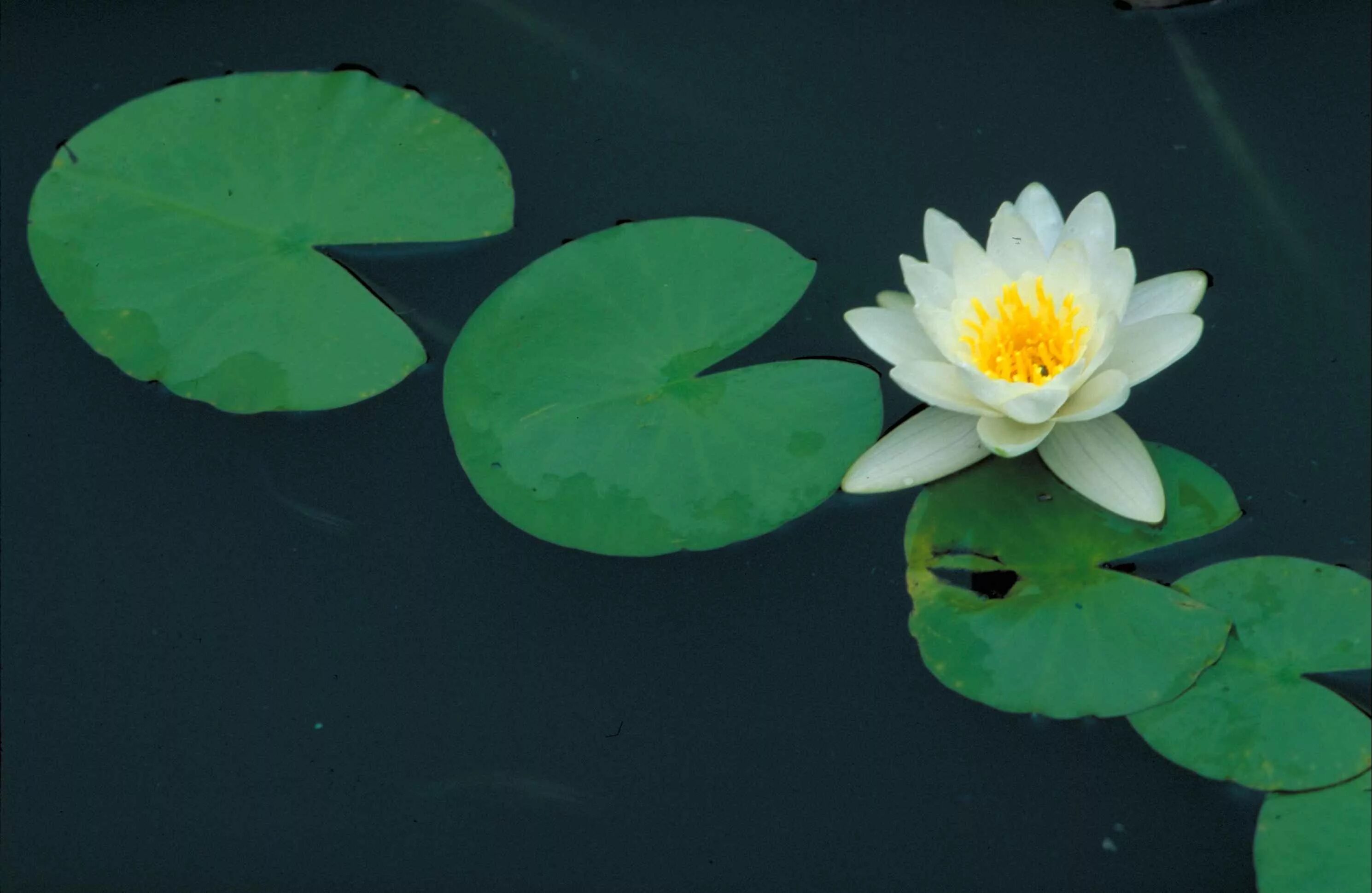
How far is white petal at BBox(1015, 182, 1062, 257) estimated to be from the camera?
5.48 ft

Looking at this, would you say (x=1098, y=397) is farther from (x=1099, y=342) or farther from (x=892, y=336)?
(x=892, y=336)

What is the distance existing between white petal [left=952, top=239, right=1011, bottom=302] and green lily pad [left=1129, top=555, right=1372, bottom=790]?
58 centimetres

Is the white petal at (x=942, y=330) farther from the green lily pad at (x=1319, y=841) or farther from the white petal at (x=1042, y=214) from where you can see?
the green lily pad at (x=1319, y=841)

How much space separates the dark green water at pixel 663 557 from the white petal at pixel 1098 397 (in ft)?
0.87

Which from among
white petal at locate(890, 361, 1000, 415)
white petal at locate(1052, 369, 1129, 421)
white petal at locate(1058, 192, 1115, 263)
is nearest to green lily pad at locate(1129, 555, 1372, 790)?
white petal at locate(1052, 369, 1129, 421)

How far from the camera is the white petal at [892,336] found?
1.64 m

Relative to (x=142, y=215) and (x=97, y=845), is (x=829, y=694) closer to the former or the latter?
(x=97, y=845)

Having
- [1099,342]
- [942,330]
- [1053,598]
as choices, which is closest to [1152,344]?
[1099,342]

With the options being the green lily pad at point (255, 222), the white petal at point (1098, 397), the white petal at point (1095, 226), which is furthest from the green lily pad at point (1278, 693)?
the green lily pad at point (255, 222)

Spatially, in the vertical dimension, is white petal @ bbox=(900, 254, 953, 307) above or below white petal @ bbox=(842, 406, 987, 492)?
above

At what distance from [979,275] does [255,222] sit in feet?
4.46

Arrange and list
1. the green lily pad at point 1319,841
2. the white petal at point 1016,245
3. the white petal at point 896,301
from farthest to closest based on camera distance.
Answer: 1. the white petal at point 896,301
2. the white petal at point 1016,245
3. the green lily pad at point 1319,841

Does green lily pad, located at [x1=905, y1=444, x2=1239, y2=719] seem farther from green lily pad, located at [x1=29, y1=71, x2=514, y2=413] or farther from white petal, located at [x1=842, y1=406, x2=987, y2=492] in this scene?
green lily pad, located at [x1=29, y1=71, x2=514, y2=413]

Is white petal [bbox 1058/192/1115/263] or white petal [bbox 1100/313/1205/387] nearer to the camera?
white petal [bbox 1100/313/1205/387]
